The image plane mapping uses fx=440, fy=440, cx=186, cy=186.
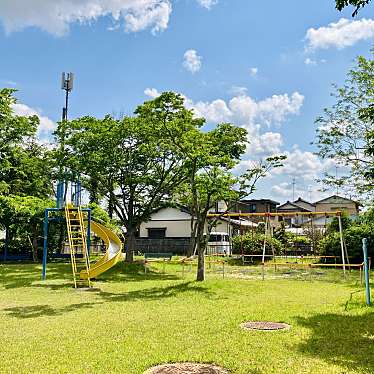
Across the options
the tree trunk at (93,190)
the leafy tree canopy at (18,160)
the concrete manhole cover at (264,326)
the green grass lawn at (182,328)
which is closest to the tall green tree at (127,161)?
the tree trunk at (93,190)

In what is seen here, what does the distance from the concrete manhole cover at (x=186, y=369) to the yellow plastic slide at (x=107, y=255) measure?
11.5 meters

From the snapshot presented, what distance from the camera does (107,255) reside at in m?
18.0

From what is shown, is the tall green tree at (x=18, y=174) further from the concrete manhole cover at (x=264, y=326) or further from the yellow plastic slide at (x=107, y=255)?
the concrete manhole cover at (x=264, y=326)

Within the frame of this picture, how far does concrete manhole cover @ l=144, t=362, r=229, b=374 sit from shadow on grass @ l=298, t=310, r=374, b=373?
1542 millimetres

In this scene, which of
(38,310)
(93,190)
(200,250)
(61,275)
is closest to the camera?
(38,310)

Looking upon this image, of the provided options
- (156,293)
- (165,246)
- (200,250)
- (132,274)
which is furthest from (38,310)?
(165,246)

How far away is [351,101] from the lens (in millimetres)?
20188

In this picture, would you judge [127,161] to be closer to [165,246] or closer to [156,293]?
[156,293]

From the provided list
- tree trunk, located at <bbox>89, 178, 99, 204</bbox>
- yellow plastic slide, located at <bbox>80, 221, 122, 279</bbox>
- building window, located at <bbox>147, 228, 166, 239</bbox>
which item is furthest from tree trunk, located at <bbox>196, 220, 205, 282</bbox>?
building window, located at <bbox>147, 228, 166, 239</bbox>

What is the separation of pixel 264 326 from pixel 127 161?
14.7 meters

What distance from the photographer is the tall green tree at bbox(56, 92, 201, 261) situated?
20.7m

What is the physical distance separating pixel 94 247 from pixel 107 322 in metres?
25.0

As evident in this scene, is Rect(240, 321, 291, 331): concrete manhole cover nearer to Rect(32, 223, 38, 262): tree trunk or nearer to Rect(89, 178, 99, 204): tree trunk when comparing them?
Rect(89, 178, 99, 204): tree trunk

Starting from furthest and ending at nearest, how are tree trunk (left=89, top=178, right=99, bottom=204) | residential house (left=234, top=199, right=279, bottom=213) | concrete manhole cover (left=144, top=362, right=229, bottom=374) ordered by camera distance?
residential house (left=234, top=199, right=279, bottom=213)
tree trunk (left=89, top=178, right=99, bottom=204)
concrete manhole cover (left=144, top=362, right=229, bottom=374)
